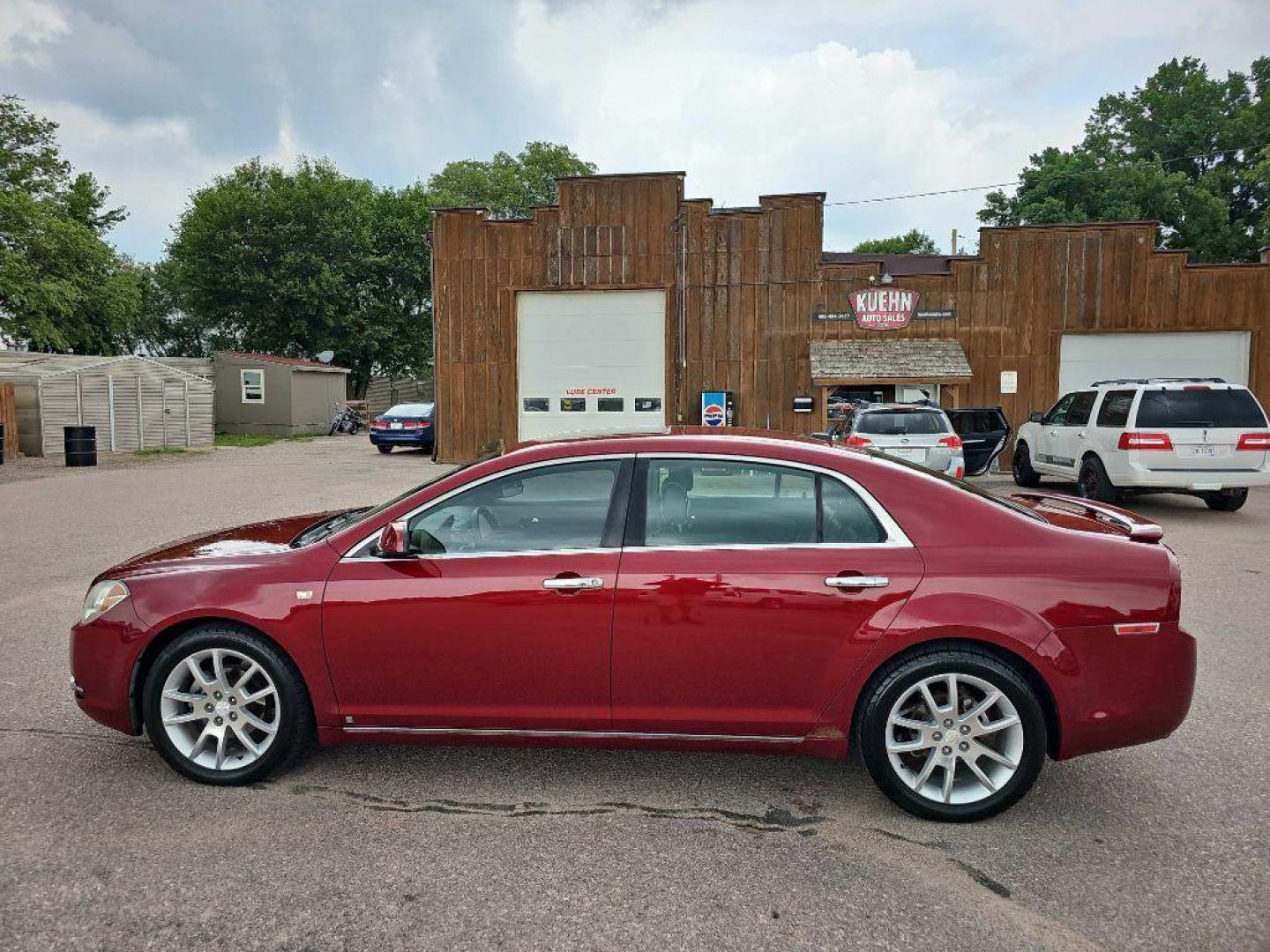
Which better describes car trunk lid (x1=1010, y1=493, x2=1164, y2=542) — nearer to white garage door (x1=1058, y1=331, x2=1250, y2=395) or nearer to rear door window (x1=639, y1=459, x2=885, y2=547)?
rear door window (x1=639, y1=459, x2=885, y2=547)

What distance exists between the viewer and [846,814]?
335 centimetres

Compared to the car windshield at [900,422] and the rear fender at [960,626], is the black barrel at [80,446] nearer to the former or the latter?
the car windshield at [900,422]

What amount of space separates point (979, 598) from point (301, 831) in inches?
107

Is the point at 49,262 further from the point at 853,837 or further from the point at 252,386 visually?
the point at 853,837

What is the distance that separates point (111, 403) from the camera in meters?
24.6

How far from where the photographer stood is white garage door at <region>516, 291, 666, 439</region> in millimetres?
20094

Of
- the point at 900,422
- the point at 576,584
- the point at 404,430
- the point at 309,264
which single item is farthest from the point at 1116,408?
the point at 309,264

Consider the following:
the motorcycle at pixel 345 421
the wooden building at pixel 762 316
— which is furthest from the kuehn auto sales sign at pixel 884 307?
the motorcycle at pixel 345 421

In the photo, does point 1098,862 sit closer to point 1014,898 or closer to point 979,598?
point 1014,898

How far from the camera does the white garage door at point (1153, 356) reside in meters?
18.7

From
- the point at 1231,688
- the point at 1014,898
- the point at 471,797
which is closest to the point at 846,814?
the point at 1014,898

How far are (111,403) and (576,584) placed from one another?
26152 millimetres

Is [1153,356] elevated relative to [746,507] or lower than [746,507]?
elevated

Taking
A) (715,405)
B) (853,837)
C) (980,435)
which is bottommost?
(853,837)
